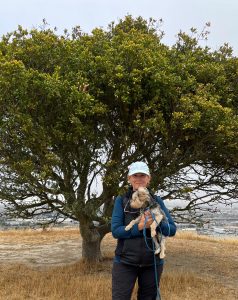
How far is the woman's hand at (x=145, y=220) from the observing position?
15.5 feet

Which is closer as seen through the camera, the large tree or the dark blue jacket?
the dark blue jacket

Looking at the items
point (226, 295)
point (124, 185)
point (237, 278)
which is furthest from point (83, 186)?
point (237, 278)

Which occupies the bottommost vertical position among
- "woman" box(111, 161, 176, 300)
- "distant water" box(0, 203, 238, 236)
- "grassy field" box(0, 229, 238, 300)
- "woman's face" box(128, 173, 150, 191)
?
"grassy field" box(0, 229, 238, 300)

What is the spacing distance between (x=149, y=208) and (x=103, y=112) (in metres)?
4.02

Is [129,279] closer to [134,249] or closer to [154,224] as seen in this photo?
[134,249]

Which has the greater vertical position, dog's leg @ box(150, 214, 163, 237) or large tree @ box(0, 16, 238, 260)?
large tree @ box(0, 16, 238, 260)

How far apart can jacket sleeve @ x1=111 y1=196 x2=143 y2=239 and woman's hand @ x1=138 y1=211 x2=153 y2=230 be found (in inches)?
2.7

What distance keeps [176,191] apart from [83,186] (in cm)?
237

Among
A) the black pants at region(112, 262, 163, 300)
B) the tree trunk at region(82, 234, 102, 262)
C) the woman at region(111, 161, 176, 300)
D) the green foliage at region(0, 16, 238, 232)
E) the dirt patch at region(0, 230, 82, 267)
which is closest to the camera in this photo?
the woman at region(111, 161, 176, 300)

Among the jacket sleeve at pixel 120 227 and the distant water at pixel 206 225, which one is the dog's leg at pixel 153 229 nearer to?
the jacket sleeve at pixel 120 227

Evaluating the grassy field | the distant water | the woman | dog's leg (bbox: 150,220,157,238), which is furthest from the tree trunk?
dog's leg (bbox: 150,220,157,238)

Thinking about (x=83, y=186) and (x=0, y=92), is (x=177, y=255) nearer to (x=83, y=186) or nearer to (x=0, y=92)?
(x=83, y=186)

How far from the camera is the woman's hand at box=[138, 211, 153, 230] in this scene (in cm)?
472

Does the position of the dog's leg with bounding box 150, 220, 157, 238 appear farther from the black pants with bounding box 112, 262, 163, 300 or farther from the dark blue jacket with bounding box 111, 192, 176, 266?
the black pants with bounding box 112, 262, 163, 300
